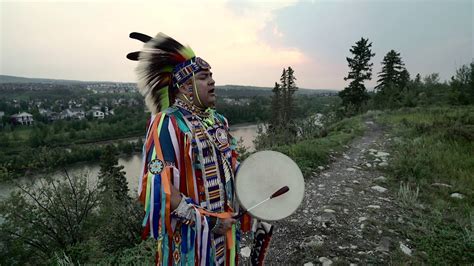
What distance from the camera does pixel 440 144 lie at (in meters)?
6.92

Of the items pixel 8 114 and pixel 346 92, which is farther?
pixel 8 114

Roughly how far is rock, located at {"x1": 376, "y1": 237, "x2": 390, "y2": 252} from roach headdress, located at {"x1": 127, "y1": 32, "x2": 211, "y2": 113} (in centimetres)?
282

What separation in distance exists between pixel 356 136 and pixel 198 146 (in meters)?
9.47

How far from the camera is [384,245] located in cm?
296

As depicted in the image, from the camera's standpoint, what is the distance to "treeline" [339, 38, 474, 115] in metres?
18.7

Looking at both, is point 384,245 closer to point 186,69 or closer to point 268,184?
point 268,184

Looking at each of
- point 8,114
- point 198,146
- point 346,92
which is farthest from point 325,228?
point 8,114

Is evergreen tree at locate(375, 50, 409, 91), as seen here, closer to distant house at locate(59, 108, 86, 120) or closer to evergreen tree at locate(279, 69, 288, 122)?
evergreen tree at locate(279, 69, 288, 122)

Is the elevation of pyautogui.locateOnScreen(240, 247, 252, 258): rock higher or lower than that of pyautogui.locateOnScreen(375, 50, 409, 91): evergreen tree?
lower

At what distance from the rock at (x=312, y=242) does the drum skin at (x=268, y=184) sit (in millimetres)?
1622

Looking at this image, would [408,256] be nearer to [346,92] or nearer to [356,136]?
[356,136]

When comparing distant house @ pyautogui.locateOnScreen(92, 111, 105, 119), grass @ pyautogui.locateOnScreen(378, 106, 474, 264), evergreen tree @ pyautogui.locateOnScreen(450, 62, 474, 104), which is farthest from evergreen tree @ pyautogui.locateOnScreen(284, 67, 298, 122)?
distant house @ pyautogui.locateOnScreen(92, 111, 105, 119)

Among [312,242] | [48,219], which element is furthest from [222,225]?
[48,219]

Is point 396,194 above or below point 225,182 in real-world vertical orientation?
below
